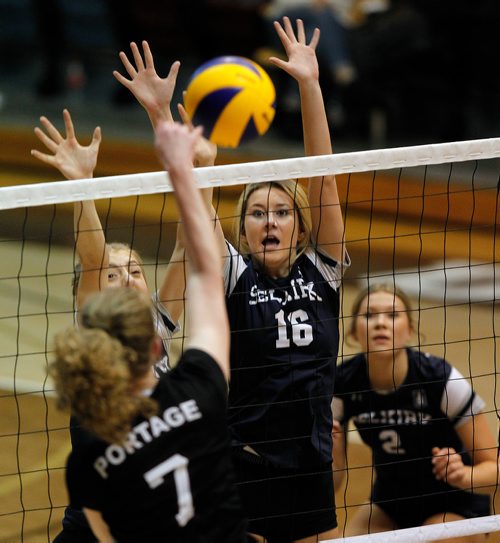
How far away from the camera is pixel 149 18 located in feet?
39.8

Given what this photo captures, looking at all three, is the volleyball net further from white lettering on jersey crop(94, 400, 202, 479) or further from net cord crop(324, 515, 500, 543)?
white lettering on jersey crop(94, 400, 202, 479)

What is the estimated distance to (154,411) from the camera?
2.50m

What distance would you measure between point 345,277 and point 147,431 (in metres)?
5.31

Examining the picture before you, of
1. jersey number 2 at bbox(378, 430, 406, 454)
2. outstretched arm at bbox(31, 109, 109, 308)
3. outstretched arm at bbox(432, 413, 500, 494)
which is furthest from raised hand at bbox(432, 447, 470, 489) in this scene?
outstretched arm at bbox(31, 109, 109, 308)

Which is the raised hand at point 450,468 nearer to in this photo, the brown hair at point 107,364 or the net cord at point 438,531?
the net cord at point 438,531

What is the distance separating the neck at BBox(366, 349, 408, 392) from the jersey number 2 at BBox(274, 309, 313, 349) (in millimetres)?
671

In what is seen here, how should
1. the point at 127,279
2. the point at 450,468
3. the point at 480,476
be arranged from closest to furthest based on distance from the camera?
the point at 127,279
the point at 450,468
the point at 480,476

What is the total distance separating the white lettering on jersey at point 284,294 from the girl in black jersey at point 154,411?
1.13 m

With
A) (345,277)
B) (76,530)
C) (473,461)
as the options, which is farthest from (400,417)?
(345,277)

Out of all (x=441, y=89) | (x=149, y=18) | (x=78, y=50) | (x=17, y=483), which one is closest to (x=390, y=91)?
(x=441, y=89)

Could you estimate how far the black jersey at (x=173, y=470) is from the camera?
8.20 ft

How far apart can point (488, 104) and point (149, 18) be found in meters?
3.86

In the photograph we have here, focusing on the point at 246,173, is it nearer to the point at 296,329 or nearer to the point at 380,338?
the point at 296,329

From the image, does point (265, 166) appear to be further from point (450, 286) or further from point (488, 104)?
point (488, 104)
